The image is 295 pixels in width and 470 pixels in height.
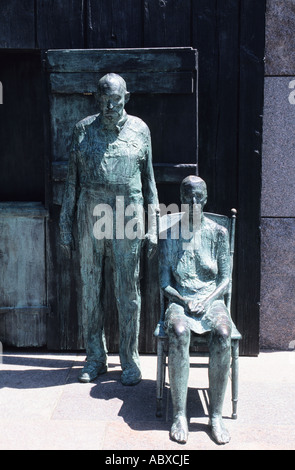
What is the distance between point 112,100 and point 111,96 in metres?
0.03

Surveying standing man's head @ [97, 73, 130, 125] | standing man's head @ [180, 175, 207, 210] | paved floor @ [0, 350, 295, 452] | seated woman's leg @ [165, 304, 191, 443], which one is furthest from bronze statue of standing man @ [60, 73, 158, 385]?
seated woman's leg @ [165, 304, 191, 443]

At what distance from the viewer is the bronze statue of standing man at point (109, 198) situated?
14.6ft

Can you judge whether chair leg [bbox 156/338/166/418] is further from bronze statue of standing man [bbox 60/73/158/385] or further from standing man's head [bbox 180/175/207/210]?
standing man's head [bbox 180/175/207/210]

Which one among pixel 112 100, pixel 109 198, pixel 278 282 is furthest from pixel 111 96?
pixel 278 282

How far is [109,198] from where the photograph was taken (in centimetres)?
452

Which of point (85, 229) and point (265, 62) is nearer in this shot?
point (85, 229)

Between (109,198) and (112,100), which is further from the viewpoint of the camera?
(109,198)

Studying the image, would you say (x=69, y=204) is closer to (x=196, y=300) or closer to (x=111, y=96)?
(x=111, y=96)

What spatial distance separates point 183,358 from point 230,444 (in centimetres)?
57

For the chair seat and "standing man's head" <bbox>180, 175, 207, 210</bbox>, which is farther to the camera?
"standing man's head" <bbox>180, 175, 207, 210</bbox>

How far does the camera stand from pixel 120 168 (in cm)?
446

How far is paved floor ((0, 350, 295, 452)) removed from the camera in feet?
12.4

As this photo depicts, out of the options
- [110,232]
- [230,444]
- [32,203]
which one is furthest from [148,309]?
[230,444]
